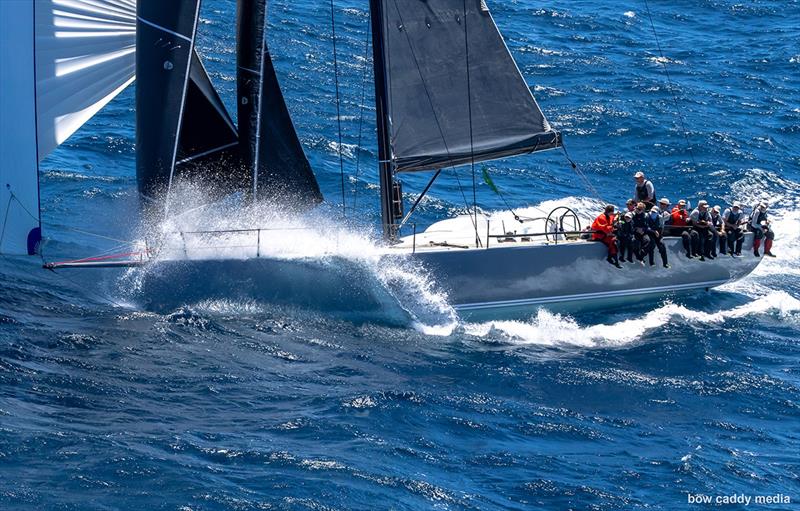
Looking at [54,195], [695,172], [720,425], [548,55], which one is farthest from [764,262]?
[54,195]

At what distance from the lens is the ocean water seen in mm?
15500

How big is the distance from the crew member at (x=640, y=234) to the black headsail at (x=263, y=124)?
23.3 feet

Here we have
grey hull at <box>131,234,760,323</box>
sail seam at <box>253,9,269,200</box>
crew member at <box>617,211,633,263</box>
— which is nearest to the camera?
grey hull at <box>131,234,760,323</box>

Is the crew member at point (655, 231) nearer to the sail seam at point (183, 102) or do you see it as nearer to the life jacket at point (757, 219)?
the life jacket at point (757, 219)

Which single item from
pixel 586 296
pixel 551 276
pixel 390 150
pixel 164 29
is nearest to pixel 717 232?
pixel 586 296

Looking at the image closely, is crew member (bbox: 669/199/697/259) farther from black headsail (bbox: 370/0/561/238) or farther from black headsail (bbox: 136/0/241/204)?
black headsail (bbox: 136/0/241/204)

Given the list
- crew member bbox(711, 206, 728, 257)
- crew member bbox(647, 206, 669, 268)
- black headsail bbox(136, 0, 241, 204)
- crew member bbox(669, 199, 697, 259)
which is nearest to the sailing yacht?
black headsail bbox(136, 0, 241, 204)

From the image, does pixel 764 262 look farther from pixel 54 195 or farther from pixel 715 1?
pixel 715 1

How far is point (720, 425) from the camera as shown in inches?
731

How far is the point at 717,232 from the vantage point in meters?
25.5

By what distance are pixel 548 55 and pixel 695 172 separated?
9359 millimetres

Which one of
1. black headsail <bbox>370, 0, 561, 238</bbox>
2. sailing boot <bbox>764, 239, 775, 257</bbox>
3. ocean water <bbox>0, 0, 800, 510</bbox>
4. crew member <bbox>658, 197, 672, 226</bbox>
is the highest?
black headsail <bbox>370, 0, 561, 238</bbox>

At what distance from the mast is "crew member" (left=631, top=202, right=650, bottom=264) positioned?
5.22m

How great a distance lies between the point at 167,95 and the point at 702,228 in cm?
1248
